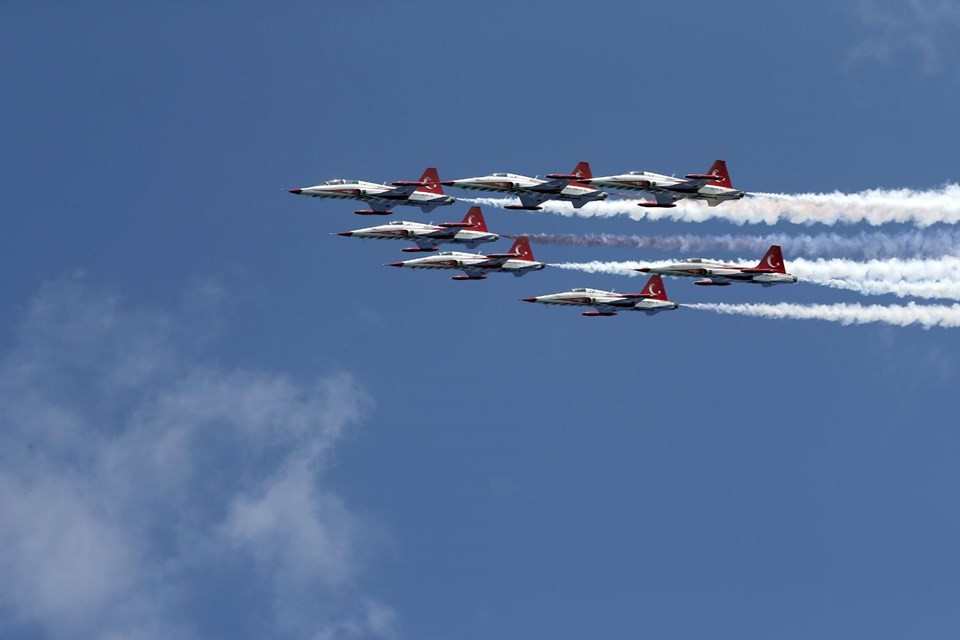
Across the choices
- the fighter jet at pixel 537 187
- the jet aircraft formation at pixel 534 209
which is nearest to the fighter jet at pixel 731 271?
the jet aircraft formation at pixel 534 209

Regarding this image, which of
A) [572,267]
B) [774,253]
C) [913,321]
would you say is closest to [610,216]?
[572,267]

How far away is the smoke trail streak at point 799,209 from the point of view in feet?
489

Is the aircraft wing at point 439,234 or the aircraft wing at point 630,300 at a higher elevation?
the aircraft wing at point 439,234

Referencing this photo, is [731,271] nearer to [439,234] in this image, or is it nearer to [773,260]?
[773,260]

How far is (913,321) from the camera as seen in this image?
14912 centimetres

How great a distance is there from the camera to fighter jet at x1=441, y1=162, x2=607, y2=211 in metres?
151

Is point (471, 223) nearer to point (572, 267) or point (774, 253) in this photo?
point (572, 267)

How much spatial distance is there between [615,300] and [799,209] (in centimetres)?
1741

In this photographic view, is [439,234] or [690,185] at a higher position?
[439,234]

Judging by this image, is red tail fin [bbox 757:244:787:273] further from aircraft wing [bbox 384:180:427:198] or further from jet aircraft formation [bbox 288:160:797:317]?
aircraft wing [bbox 384:180:427:198]

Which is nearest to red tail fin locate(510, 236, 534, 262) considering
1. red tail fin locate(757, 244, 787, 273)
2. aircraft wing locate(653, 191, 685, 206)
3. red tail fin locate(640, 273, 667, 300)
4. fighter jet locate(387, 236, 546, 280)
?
fighter jet locate(387, 236, 546, 280)

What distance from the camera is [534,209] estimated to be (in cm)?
15300

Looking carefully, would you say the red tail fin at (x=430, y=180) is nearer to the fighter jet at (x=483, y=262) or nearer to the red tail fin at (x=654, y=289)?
the fighter jet at (x=483, y=262)

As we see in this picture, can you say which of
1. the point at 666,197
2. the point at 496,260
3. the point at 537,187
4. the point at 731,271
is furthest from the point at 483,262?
the point at 731,271
